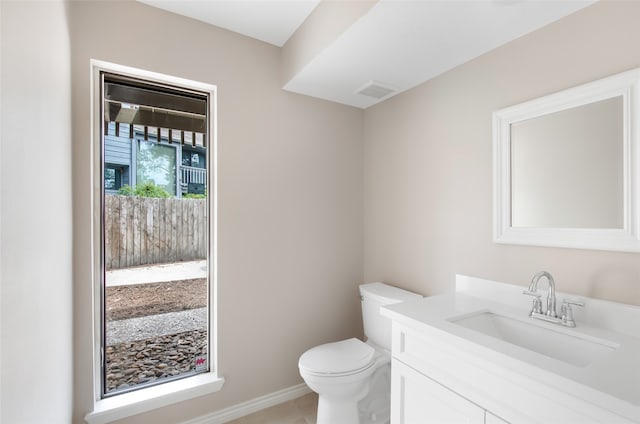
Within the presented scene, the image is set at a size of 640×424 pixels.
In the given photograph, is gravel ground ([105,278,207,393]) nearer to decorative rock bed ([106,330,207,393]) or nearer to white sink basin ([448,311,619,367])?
decorative rock bed ([106,330,207,393])

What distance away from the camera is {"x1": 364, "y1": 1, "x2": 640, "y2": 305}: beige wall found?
A: 1211 millimetres

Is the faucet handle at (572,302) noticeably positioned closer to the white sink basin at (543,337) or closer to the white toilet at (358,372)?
the white sink basin at (543,337)

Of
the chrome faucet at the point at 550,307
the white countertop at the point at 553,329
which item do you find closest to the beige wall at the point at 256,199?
the white countertop at the point at 553,329

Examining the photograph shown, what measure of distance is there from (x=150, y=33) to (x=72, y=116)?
621 millimetres

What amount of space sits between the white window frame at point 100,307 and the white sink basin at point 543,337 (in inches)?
56.3

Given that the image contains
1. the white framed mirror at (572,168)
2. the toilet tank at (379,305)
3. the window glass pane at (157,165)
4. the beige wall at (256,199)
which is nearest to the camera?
the white framed mirror at (572,168)

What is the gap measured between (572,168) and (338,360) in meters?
1.45

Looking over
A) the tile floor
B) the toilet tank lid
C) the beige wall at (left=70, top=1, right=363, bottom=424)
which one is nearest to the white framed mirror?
the toilet tank lid

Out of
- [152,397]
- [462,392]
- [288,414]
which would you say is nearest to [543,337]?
[462,392]

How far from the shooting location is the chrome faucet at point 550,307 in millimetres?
1178

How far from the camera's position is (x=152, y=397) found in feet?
5.59

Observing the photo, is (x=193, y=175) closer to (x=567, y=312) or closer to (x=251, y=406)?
(x=251, y=406)
